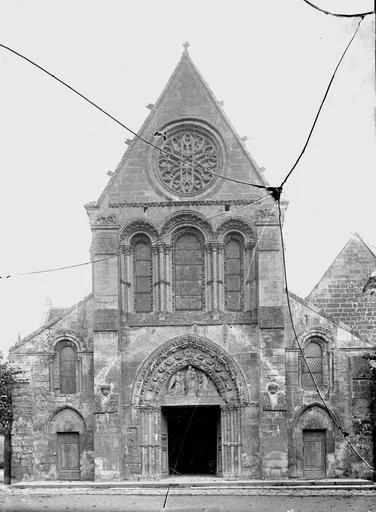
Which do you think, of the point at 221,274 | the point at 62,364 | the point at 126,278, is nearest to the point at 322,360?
the point at 221,274

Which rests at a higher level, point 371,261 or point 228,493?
point 371,261

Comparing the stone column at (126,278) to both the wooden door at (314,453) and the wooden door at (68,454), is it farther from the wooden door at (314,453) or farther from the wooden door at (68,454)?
the wooden door at (314,453)

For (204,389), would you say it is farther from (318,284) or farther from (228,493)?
(318,284)

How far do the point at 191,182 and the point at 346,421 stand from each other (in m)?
10.1

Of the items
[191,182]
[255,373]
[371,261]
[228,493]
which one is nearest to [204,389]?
[255,373]

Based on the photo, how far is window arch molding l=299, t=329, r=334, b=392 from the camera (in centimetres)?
3312

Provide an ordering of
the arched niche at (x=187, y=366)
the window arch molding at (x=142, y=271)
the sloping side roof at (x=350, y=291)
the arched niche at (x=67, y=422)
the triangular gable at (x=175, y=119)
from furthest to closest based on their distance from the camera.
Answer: the sloping side roof at (x=350, y=291), the window arch molding at (x=142, y=271), the triangular gable at (x=175, y=119), the arched niche at (x=67, y=422), the arched niche at (x=187, y=366)

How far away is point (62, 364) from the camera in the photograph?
33.5 meters

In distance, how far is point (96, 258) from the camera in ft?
107

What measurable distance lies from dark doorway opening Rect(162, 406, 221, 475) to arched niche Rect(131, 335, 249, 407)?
224cm

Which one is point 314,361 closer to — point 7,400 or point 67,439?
point 67,439

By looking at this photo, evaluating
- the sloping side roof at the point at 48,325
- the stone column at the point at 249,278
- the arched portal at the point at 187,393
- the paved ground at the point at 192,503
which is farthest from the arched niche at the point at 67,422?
the stone column at the point at 249,278

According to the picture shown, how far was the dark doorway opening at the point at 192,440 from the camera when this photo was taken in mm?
34875

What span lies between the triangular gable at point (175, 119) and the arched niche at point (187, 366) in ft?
17.5
